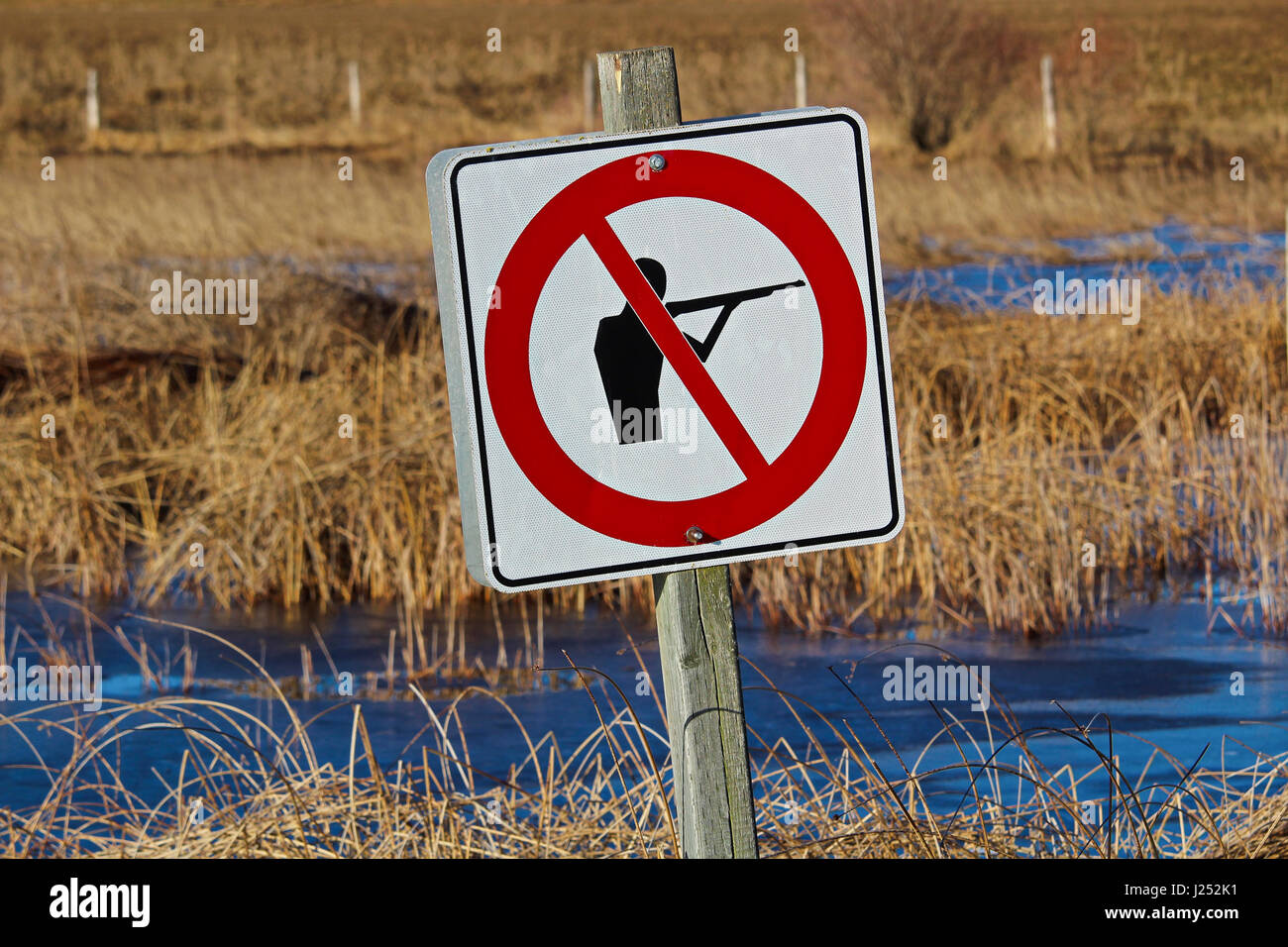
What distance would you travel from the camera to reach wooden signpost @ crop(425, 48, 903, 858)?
2.44 metres

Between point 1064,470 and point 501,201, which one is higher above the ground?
point 501,201

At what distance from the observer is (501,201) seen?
245 cm

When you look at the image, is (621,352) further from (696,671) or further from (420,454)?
(420,454)

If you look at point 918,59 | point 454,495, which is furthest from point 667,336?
point 918,59

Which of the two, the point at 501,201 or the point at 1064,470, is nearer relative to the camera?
the point at 501,201

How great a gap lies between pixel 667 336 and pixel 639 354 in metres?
0.05

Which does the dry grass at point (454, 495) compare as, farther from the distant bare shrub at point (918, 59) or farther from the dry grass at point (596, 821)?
the distant bare shrub at point (918, 59)

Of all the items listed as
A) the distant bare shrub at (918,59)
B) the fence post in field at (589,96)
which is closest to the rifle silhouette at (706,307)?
the fence post in field at (589,96)

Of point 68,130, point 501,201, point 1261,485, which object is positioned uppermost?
point 68,130

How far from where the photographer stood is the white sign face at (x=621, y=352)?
243 cm

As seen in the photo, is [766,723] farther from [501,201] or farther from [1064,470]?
[501,201]

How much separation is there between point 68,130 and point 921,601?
43.2 meters

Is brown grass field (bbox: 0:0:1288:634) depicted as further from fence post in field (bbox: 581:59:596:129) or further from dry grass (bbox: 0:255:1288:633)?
fence post in field (bbox: 581:59:596:129)

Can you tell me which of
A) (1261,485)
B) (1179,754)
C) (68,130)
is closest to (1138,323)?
(1261,485)
